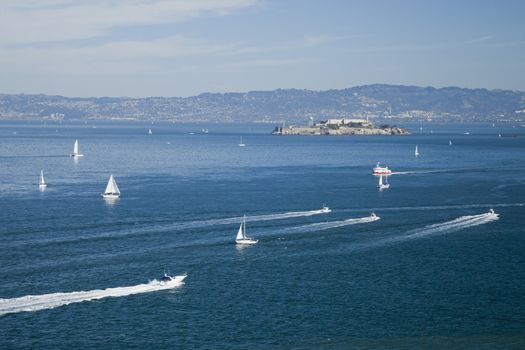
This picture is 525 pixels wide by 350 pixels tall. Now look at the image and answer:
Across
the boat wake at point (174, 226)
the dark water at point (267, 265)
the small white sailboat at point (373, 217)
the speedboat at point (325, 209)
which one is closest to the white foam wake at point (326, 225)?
the small white sailboat at point (373, 217)

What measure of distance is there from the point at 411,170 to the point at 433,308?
Result: 95283 mm

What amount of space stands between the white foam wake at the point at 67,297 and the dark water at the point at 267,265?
18cm

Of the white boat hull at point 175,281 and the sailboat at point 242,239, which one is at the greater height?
the sailboat at point 242,239

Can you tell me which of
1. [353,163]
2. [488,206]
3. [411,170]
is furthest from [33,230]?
[353,163]

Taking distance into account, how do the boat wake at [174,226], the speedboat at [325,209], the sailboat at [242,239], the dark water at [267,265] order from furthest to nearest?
the speedboat at [325,209], the sailboat at [242,239], the boat wake at [174,226], the dark water at [267,265]

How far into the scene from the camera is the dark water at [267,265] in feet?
140

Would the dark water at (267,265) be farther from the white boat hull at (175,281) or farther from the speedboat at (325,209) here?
the speedboat at (325,209)

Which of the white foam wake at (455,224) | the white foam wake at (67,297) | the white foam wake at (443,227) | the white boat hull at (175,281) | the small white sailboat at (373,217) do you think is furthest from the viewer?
the small white sailboat at (373,217)

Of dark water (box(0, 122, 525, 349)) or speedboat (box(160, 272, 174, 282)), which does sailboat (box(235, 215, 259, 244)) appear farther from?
speedboat (box(160, 272, 174, 282))

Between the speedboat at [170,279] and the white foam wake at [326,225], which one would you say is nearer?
the speedboat at [170,279]

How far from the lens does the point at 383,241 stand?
66438 millimetres

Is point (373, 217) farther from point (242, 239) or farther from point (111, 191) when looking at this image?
point (111, 191)

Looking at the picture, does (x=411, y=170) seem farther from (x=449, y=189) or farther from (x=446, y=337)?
(x=446, y=337)

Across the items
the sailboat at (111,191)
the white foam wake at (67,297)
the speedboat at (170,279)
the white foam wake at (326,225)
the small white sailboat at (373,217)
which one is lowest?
the white foam wake at (67,297)
